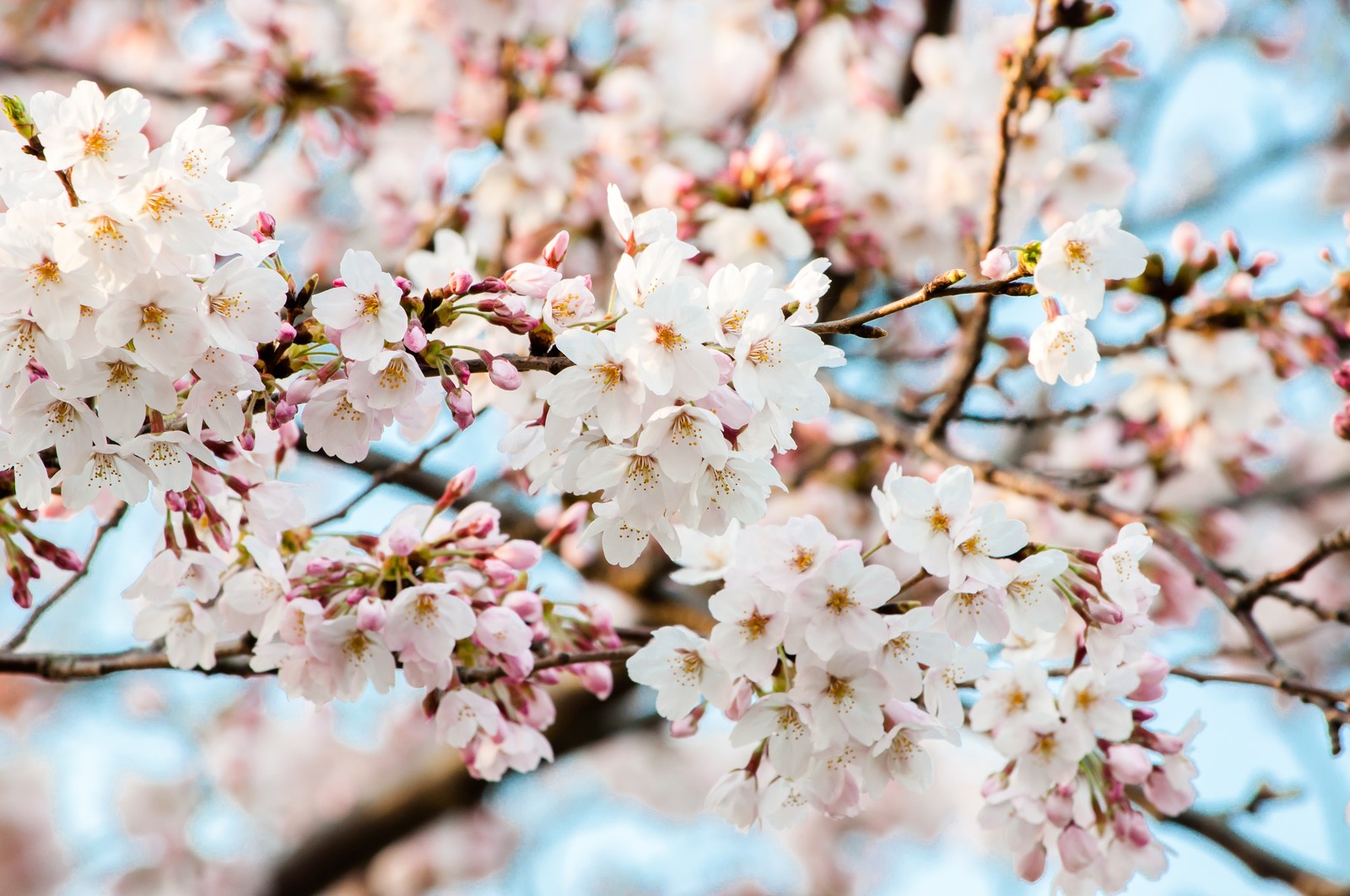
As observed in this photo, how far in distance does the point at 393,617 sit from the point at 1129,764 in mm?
951

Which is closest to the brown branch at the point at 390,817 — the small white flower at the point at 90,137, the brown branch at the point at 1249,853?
the brown branch at the point at 1249,853

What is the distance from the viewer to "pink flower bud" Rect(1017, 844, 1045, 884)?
145 centimetres

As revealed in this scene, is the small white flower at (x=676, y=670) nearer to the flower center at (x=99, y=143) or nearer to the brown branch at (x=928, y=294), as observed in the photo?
the brown branch at (x=928, y=294)

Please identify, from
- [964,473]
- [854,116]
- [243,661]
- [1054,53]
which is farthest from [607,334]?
[854,116]

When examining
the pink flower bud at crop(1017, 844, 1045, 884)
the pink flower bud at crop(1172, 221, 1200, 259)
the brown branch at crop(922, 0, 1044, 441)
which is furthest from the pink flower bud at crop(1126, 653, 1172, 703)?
the pink flower bud at crop(1172, 221, 1200, 259)

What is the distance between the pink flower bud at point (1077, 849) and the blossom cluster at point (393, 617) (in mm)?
703

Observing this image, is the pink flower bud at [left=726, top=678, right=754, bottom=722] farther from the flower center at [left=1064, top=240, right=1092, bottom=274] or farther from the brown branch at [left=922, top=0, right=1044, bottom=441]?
the brown branch at [left=922, top=0, right=1044, bottom=441]

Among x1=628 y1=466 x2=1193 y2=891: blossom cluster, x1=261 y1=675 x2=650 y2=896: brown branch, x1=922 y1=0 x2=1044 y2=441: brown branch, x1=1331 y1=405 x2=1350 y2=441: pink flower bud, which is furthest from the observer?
x1=261 y1=675 x2=650 y2=896: brown branch

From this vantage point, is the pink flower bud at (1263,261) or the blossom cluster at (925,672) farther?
the pink flower bud at (1263,261)

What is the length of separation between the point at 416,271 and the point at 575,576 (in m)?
1.40

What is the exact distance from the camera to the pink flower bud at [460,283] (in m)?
1.08

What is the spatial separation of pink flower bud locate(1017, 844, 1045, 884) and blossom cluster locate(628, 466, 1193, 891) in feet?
0.14

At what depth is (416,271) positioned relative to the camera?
6.30ft

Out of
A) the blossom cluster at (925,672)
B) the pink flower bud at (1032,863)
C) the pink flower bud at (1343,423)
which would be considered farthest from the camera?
the pink flower bud at (1343,423)
